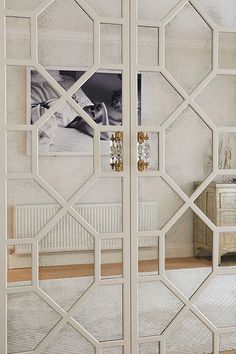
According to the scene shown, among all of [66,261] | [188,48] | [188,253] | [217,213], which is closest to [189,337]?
[188,253]

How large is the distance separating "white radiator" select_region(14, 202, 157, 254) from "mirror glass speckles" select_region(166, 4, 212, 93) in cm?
70

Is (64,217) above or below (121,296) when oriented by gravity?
above

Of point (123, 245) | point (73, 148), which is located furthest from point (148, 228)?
point (73, 148)

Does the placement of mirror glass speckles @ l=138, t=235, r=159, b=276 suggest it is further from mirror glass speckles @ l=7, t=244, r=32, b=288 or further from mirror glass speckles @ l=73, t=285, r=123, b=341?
mirror glass speckles @ l=7, t=244, r=32, b=288

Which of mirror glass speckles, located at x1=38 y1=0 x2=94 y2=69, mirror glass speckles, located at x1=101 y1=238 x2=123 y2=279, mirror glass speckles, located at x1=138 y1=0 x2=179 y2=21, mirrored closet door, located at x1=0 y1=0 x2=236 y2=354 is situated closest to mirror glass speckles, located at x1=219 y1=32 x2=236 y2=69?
mirrored closet door, located at x1=0 y1=0 x2=236 y2=354

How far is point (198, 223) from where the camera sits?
2.74 metres

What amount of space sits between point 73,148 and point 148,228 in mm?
569

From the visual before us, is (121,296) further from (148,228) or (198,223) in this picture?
(198,223)

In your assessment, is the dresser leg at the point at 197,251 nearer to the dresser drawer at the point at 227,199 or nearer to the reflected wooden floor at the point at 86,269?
the reflected wooden floor at the point at 86,269

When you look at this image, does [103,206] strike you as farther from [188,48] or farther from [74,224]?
[188,48]

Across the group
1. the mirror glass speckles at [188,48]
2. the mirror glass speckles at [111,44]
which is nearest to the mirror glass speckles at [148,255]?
the mirror glass speckles at [188,48]

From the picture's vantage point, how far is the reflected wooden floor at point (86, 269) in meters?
2.51

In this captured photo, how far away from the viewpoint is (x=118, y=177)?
103 inches

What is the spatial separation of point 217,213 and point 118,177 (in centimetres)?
59
